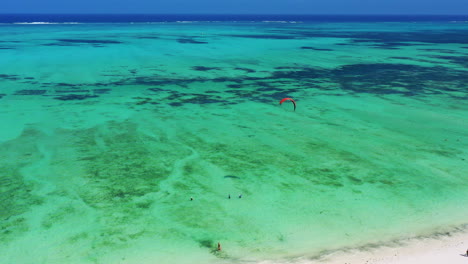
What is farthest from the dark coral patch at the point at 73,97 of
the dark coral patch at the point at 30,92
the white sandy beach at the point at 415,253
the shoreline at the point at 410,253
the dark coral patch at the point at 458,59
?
the dark coral patch at the point at 458,59

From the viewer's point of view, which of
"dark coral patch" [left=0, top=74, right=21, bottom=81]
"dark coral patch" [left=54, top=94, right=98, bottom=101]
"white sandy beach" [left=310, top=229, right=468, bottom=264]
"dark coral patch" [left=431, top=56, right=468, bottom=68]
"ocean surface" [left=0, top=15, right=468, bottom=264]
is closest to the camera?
"white sandy beach" [left=310, top=229, right=468, bottom=264]

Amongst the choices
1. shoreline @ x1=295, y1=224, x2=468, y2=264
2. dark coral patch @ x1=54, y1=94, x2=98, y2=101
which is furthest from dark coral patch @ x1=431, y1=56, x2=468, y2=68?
shoreline @ x1=295, y1=224, x2=468, y2=264

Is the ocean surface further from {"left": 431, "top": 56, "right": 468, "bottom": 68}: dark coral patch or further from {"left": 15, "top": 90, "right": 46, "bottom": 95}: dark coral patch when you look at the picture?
{"left": 431, "top": 56, "right": 468, "bottom": 68}: dark coral patch

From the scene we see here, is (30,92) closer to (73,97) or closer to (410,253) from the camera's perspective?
(73,97)

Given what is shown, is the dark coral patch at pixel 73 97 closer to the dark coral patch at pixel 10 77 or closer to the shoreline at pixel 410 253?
the dark coral patch at pixel 10 77

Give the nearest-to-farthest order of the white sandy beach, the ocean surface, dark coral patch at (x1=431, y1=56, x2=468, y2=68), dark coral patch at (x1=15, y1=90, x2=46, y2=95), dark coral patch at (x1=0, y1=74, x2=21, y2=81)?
the white sandy beach
the ocean surface
dark coral patch at (x1=15, y1=90, x2=46, y2=95)
dark coral patch at (x1=0, y1=74, x2=21, y2=81)
dark coral patch at (x1=431, y1=56, x2=468, y2=68)

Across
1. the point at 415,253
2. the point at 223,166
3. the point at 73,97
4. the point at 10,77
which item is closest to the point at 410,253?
the point at 415,253
